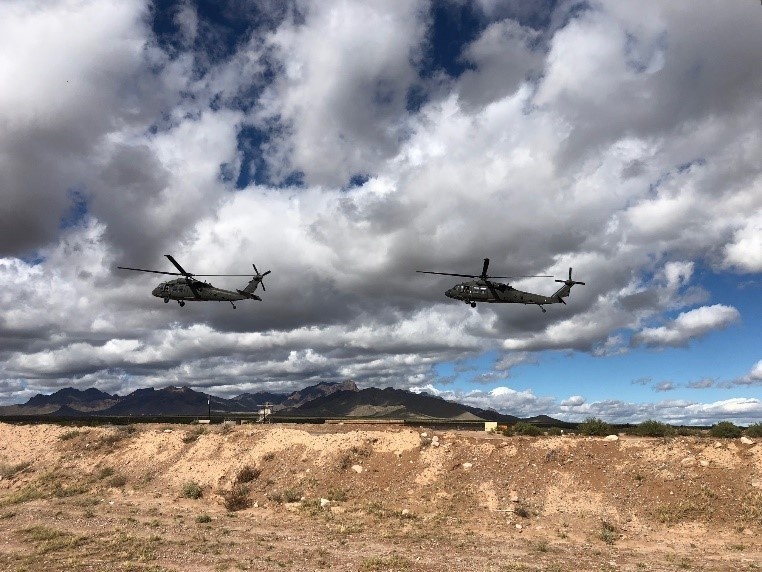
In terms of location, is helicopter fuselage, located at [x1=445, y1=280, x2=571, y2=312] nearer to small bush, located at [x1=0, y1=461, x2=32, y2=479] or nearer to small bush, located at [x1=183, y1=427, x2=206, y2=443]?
small bush, located at [x1=183, y1=427, x2=206, y2=443]

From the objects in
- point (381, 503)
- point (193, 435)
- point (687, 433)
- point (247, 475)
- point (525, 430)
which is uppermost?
point (687, 433)

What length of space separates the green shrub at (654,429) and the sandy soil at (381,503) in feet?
14.4

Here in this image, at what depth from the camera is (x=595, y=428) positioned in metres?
37.4

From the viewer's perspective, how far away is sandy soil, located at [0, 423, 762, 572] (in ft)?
67.6

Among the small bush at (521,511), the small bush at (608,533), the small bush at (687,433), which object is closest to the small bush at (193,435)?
the small bush at (521,511)

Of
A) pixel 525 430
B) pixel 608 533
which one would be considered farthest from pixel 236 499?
pixel 525 430

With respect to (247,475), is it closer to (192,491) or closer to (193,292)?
(192,491)

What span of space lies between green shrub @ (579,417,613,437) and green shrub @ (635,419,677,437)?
6.80 ft

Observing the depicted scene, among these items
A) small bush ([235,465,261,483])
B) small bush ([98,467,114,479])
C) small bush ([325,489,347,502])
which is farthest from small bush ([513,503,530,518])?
small bush ([98,467,114,479])

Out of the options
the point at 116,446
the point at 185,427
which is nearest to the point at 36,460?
the point at 116,446

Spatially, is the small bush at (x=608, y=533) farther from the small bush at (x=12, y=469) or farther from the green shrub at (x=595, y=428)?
the small bush at (x=12, y=469)

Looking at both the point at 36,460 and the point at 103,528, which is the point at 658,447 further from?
the point at 36,460

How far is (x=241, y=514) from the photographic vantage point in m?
Answer: 28.7

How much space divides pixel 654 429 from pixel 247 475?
28.1 meters
